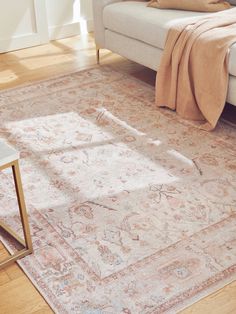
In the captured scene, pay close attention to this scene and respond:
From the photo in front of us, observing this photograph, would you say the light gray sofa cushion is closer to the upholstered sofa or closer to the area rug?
the upholstered sofa

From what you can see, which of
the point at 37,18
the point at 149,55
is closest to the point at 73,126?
the point at 149,55

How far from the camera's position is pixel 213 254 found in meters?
1.78

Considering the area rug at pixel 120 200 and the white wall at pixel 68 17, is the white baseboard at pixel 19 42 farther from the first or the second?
the area rug at pixel 120 200

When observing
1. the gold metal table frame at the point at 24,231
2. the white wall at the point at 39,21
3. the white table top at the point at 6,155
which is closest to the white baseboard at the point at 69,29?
the white wall at the point at 39,21

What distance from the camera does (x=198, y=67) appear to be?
2.61m

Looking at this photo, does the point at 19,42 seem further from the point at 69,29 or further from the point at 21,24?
the point at 69,29

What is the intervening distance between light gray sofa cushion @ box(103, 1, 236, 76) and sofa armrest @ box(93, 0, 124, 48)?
38mm

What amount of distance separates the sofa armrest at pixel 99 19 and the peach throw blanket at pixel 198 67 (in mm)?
745

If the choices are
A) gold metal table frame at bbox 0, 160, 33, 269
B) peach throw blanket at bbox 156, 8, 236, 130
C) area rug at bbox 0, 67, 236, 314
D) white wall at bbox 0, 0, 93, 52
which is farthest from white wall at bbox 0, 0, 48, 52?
→ gold metal table frame at bbox 0, 160, 33, 269

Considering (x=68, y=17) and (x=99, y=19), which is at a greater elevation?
(x=99, y=19)

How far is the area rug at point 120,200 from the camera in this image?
5.50ft

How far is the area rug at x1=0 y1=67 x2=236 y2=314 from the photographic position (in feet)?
5.50

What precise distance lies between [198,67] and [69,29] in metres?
1.83

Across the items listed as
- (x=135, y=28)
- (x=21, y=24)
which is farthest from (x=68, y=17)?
(x=135, y=28)
